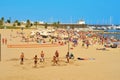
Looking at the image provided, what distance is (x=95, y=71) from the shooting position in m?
18.6

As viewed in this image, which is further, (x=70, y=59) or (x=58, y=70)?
(x=70, y=59)

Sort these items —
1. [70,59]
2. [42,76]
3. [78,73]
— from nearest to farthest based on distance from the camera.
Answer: [42,76] < [78,73] < [70,59]

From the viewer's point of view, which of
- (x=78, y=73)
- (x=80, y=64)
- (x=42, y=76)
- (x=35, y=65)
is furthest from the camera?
(x=80, y=64)

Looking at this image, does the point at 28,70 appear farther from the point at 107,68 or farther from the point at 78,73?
the point at 107,68

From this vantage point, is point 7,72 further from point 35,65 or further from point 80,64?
point 80,64

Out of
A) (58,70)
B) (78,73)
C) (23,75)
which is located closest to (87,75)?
(78,73)

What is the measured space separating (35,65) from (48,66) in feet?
2.95

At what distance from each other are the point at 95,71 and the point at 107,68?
1.79m

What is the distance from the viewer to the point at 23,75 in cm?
1673

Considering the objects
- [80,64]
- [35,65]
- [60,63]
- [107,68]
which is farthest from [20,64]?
[107,68]

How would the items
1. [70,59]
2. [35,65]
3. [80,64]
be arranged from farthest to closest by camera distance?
[70,59] < [80,64] < [35,65]

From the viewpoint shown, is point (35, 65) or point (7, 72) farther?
point (35, 65)

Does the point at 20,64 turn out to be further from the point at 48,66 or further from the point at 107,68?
the point at 107,68

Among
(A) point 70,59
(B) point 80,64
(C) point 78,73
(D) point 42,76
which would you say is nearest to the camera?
(D) point 42,76
